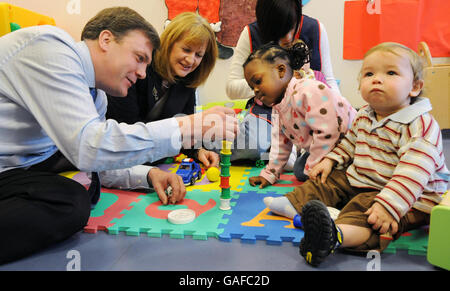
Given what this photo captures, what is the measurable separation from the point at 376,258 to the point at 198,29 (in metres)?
1.12

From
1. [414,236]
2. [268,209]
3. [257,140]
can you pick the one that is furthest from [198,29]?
[414,236]

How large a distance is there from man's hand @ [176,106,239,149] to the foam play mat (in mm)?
268

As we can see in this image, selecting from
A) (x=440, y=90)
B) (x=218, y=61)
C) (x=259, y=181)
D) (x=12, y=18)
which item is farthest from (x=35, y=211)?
(x=440, y=90)

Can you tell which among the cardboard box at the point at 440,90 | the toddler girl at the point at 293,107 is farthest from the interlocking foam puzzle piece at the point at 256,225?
the cardboard box at the point at 440,90

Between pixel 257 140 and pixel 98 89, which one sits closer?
pixel 98 89

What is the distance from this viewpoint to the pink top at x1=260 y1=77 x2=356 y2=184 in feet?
3.82

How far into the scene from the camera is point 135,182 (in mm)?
1252

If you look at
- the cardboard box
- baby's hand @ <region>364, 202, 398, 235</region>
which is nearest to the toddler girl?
baby's hand @ <region>364, 202, 398, 235</region>

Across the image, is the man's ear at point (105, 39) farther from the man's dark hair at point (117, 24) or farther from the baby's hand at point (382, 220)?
the baby's hand at point (382, 220)

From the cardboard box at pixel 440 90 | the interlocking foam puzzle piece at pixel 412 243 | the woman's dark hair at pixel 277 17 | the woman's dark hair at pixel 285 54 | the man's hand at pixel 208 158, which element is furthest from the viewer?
the cardboard box at pixel 440 90

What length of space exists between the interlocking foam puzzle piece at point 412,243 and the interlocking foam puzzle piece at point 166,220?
44 centimetres

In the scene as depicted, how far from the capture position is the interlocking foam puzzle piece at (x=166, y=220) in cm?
93
